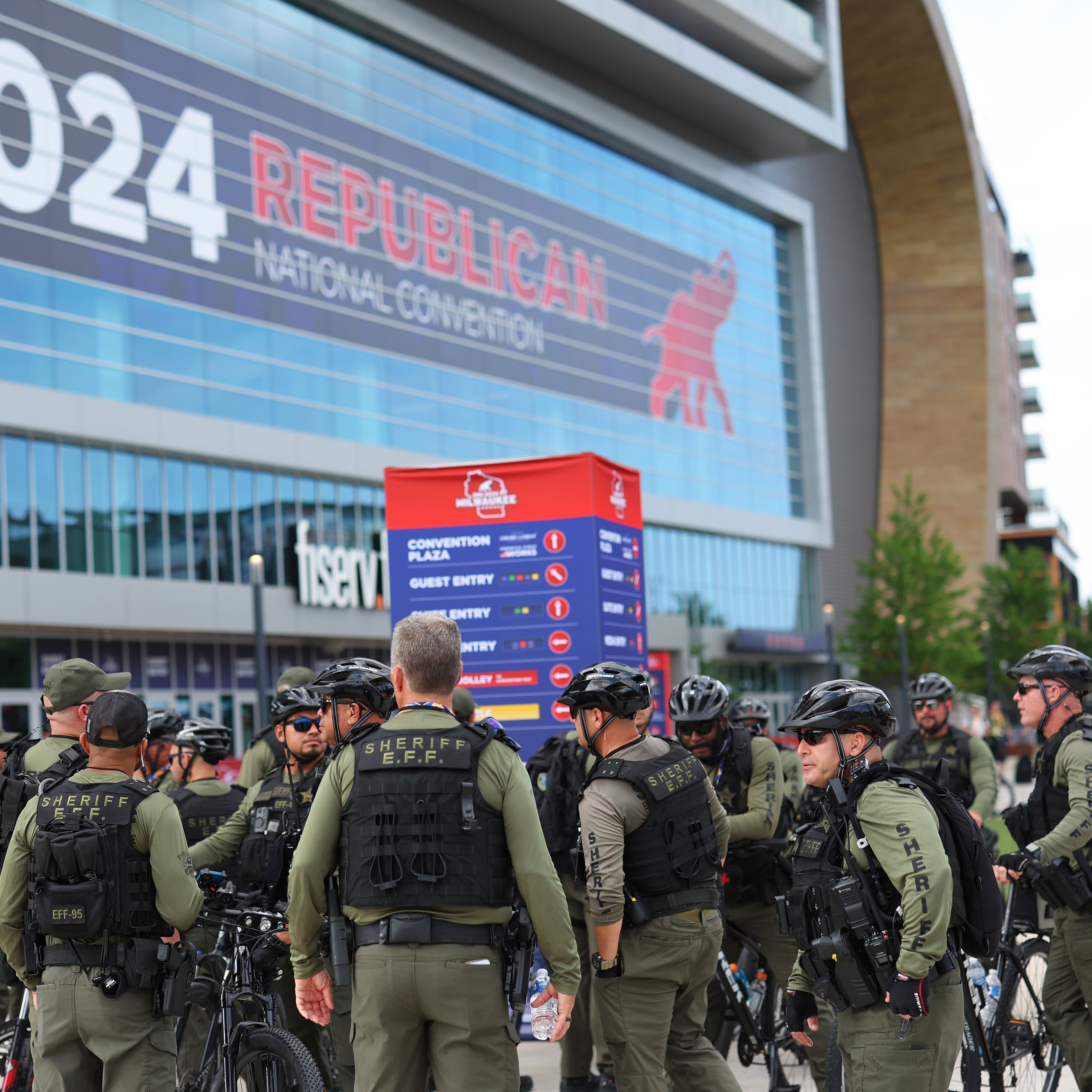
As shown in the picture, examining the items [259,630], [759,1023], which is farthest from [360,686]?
[259,630]

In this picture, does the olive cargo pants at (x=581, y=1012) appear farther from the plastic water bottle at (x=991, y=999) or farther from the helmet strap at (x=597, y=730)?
the plastic water bottle at (x=991, y=999)

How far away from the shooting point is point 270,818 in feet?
20.2

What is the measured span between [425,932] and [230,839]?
2562mm

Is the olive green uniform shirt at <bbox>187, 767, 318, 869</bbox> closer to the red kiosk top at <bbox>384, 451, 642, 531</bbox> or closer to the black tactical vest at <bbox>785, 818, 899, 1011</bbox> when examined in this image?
the black tactical vest at <bbox>785, 818, 899, 1011</bbox>

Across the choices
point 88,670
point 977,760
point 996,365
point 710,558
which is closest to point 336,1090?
point 88,670

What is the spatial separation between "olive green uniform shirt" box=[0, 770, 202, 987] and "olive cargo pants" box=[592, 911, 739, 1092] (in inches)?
64.3

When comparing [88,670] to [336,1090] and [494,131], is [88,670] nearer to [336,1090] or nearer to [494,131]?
[336,1090]

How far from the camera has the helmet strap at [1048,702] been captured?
6188mm

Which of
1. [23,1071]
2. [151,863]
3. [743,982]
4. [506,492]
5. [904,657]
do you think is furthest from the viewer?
[904,657]

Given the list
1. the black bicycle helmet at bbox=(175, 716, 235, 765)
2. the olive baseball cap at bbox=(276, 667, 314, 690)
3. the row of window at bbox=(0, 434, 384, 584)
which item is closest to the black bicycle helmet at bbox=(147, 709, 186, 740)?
the black bicycle helmet at bbox=(175, 716, 235, 765)

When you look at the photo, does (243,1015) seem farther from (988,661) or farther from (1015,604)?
(1015,604)

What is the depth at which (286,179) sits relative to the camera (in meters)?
35.9

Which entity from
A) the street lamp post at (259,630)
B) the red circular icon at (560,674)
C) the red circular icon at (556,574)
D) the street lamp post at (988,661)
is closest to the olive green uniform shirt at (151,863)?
the red circular icon at (560,674)

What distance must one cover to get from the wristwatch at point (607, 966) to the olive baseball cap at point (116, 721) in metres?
1.92
